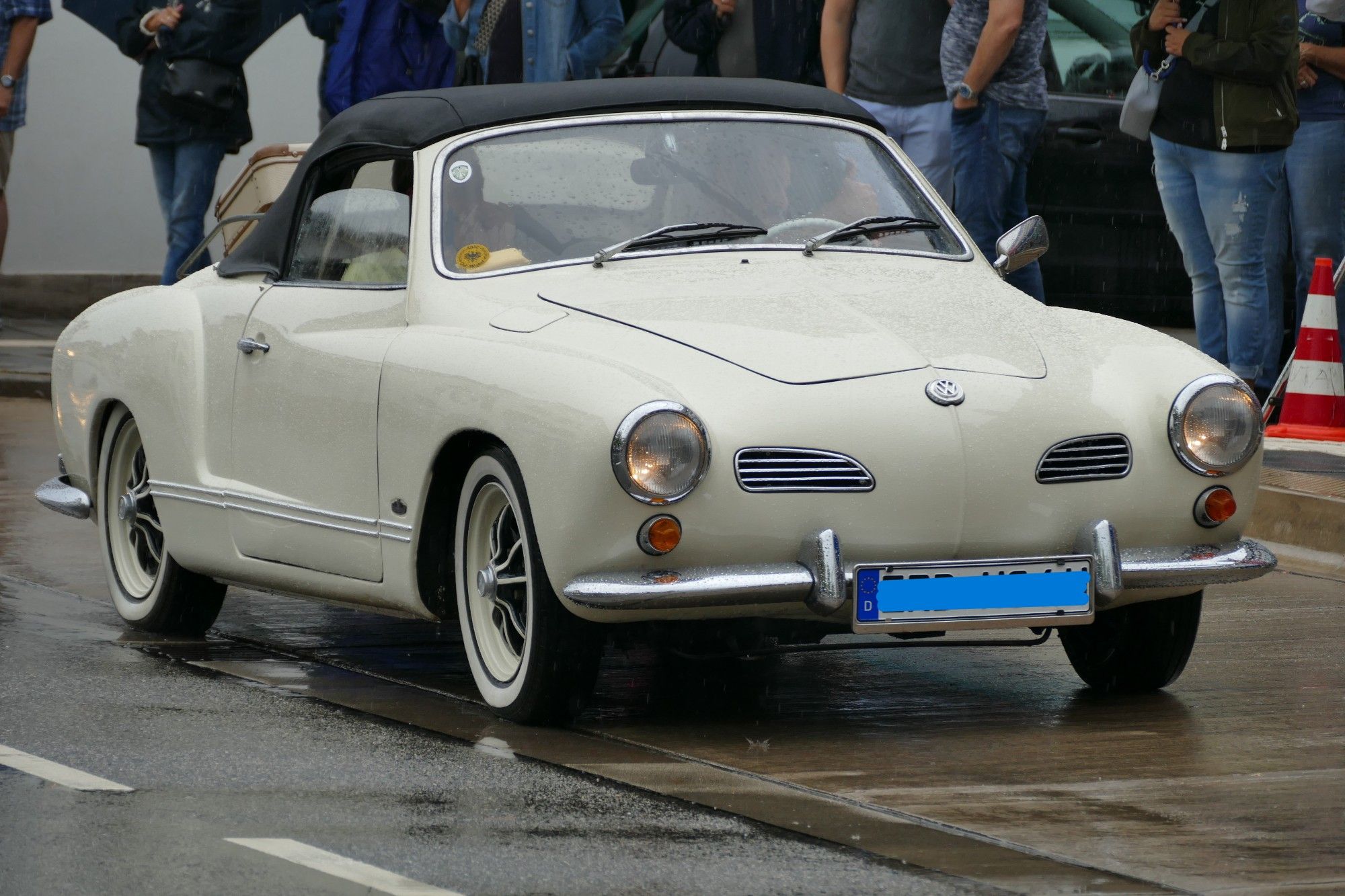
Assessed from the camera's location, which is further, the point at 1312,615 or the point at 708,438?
the point at 1312,615

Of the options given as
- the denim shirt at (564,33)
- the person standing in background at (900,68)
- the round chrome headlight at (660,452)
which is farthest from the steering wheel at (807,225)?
the denim shirt at (564,33)

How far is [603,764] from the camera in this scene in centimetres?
534

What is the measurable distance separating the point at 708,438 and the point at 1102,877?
1.48 metres

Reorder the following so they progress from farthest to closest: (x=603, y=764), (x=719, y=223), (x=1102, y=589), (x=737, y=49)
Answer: (x=737, y=49) → (x=719, y=223) → (x=1102, y=589) → (x=603, y=764)

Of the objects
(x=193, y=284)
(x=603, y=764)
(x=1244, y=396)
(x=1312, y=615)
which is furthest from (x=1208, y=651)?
(x=193, y=284)

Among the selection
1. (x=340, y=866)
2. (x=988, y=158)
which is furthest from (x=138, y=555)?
(x=988, y=158)

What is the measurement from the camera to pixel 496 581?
5.92 meters

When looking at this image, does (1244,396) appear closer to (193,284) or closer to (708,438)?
(708,438)

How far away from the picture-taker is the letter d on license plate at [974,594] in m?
5.50

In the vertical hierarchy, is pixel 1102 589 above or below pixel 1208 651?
above

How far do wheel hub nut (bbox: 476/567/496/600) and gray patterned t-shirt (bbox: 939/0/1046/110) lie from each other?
17.4 feet

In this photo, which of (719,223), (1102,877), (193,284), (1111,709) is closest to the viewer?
(1102,877)

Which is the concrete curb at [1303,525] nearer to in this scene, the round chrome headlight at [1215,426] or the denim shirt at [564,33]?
the round chrome headlight at [1215,426]

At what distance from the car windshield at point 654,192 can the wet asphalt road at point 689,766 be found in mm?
1183
